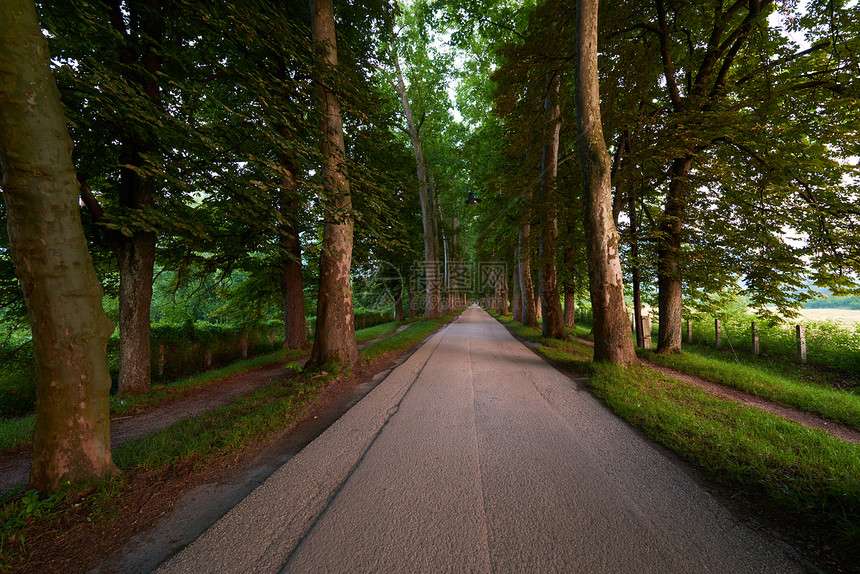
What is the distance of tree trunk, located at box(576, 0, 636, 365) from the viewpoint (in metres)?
6.19

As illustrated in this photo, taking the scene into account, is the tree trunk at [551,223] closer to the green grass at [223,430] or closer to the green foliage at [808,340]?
the green foliage at [808,340]

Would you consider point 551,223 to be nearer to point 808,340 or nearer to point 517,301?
point 808,340

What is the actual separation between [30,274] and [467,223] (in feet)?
147

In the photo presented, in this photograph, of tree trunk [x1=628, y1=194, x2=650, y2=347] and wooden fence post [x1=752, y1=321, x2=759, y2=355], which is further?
wooden fence post [x1=752, y1=321, x2=759, y2=355]

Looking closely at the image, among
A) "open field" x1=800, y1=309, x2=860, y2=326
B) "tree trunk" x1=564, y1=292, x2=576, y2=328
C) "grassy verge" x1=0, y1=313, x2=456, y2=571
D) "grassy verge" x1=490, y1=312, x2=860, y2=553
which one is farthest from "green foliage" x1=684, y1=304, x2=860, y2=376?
"grassy verge" x1=0, y1=313, x2=456, y2=571

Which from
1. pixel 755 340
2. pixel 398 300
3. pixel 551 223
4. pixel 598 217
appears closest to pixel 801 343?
pixel 755 340

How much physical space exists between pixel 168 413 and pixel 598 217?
9.28 meters

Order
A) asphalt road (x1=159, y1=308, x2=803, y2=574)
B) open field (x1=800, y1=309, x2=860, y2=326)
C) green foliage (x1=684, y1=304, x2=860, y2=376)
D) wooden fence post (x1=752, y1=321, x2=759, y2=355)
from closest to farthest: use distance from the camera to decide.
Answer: asphalt road (x1=159, y1=308, x2=803, y2=574) → green foliage (x1=684, y1=304, x2=860, y2=376) → open field (x1=800, y1=309, x2=860, y2=326) → wooden fence post (x1=752, y1=321, x2=759, y2=355)

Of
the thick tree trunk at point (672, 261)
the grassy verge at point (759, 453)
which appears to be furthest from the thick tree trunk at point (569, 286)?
the grassy verge at point (759, 453)

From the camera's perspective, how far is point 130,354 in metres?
5.91

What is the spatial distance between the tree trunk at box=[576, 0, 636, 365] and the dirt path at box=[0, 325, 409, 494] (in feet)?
25.2

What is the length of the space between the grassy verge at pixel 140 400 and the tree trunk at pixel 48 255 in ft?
8.73

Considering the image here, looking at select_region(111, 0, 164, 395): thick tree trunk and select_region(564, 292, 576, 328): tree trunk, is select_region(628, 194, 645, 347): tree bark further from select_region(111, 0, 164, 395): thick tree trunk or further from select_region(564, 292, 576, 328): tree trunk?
select_region(111, 0, 164, 395): thick tree trunk

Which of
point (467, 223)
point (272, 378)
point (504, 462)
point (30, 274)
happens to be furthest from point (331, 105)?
point (467, 223)
